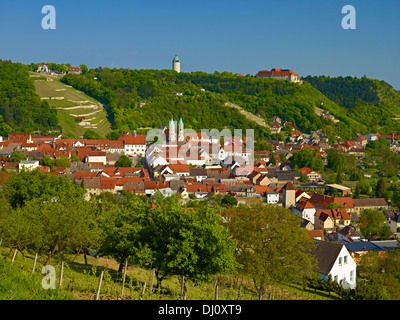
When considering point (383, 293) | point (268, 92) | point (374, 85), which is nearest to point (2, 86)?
point (268, 92)

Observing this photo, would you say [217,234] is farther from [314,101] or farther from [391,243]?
[314,101]

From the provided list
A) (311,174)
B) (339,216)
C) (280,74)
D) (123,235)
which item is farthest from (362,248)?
(280,74)

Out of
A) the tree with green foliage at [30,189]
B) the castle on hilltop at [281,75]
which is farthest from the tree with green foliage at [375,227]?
the castle on hilltop at [281,75]

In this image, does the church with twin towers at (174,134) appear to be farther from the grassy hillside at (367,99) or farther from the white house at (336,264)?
the grassy hillside at (367,99)

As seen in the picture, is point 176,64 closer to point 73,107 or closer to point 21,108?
point 73,107

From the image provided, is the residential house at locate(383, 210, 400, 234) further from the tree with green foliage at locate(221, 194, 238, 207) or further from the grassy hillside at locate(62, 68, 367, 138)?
the grassy hillside at locate(62, 68, 367, 138)

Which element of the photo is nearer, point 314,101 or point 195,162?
point 195,162
